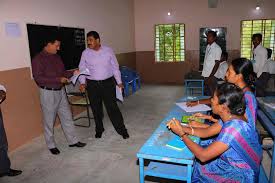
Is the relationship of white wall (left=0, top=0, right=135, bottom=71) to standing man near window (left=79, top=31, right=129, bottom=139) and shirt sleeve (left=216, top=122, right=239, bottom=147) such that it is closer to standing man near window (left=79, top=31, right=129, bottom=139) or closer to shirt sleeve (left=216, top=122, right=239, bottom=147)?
standing man near window (left=79, top=31, right=129, bottom=139)

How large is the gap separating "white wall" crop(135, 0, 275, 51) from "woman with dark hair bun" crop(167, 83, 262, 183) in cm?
748

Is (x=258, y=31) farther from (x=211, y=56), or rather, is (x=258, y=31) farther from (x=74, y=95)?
(x=74, y=95)

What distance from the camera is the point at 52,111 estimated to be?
3.27 meters

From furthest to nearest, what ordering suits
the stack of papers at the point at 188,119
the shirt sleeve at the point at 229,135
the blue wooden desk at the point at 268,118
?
the blue wooden desk at the point at 268,118 → the stack of papers at the point at 188,119 → the shirt sleeve at the point at 229,135

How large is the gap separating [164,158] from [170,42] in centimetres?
776

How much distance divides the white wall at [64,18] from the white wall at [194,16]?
2.43 feet

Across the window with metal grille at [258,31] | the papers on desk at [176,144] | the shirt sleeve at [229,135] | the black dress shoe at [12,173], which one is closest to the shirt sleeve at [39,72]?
the black dress shoe at [12,173]

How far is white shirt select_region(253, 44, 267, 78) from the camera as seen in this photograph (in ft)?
16.2

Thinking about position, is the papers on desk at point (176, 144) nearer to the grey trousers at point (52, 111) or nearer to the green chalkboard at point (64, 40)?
the grey trousers at point (52, 111)

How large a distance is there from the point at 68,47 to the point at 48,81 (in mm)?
1898

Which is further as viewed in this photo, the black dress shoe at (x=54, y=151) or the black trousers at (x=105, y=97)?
the black trousers at (x=105, y=97)

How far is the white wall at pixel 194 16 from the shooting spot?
8.16m

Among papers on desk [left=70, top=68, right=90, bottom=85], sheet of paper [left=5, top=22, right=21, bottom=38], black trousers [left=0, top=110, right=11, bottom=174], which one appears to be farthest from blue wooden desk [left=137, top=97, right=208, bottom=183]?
sheet of paper [left=5, top=22, right=21, bottom=38]

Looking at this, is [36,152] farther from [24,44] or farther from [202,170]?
[202,170]
